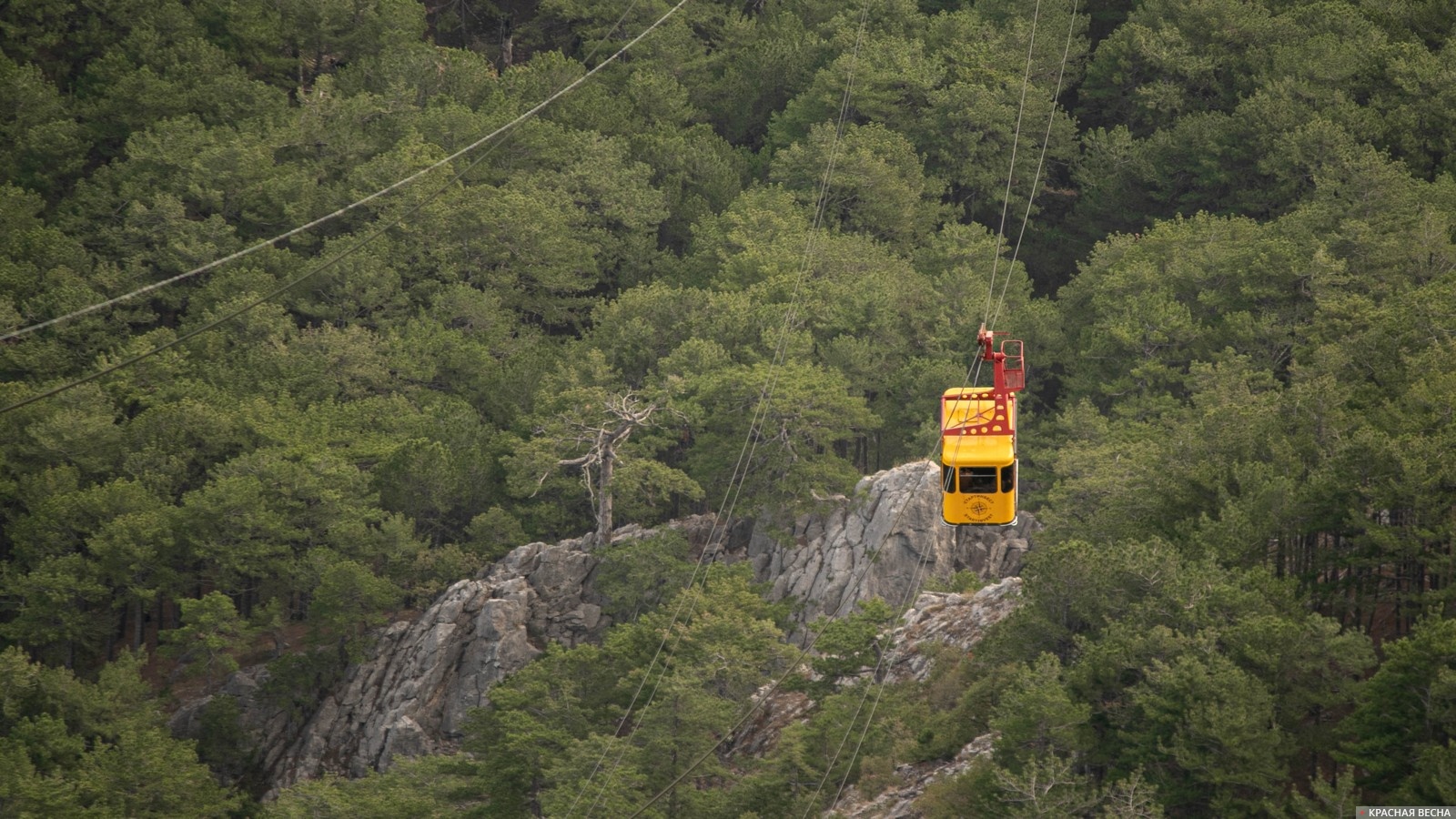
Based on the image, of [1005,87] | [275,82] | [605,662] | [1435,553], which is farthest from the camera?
[275,82]

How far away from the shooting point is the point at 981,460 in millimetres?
34406

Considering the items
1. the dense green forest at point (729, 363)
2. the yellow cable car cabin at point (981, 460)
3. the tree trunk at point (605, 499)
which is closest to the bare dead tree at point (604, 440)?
the tree trunk at point (605, 499)

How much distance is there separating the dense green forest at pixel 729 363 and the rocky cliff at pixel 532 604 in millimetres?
Result: 1285

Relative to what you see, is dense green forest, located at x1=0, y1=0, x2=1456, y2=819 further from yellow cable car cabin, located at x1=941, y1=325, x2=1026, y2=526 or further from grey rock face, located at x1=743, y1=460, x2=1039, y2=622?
yellow cable car cabin, located at x1=941, y1=325, x2=1026, y2=526

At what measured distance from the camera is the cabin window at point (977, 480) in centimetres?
3456

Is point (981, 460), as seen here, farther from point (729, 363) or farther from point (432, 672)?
point (729, 363)

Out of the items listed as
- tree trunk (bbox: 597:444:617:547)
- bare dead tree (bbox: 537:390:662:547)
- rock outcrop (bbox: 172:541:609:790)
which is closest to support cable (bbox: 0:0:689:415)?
bare dead tree (bbox: 537:390:662:547)

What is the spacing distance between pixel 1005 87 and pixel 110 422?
37991mm

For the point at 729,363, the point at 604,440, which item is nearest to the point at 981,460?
the point at 604,440

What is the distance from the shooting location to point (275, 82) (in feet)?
284

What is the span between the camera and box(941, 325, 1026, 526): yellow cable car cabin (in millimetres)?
34500

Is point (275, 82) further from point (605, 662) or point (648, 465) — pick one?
point (605, 662)

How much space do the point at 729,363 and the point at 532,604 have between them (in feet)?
35.1

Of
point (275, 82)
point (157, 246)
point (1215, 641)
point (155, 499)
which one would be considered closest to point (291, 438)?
point (155, 499)
